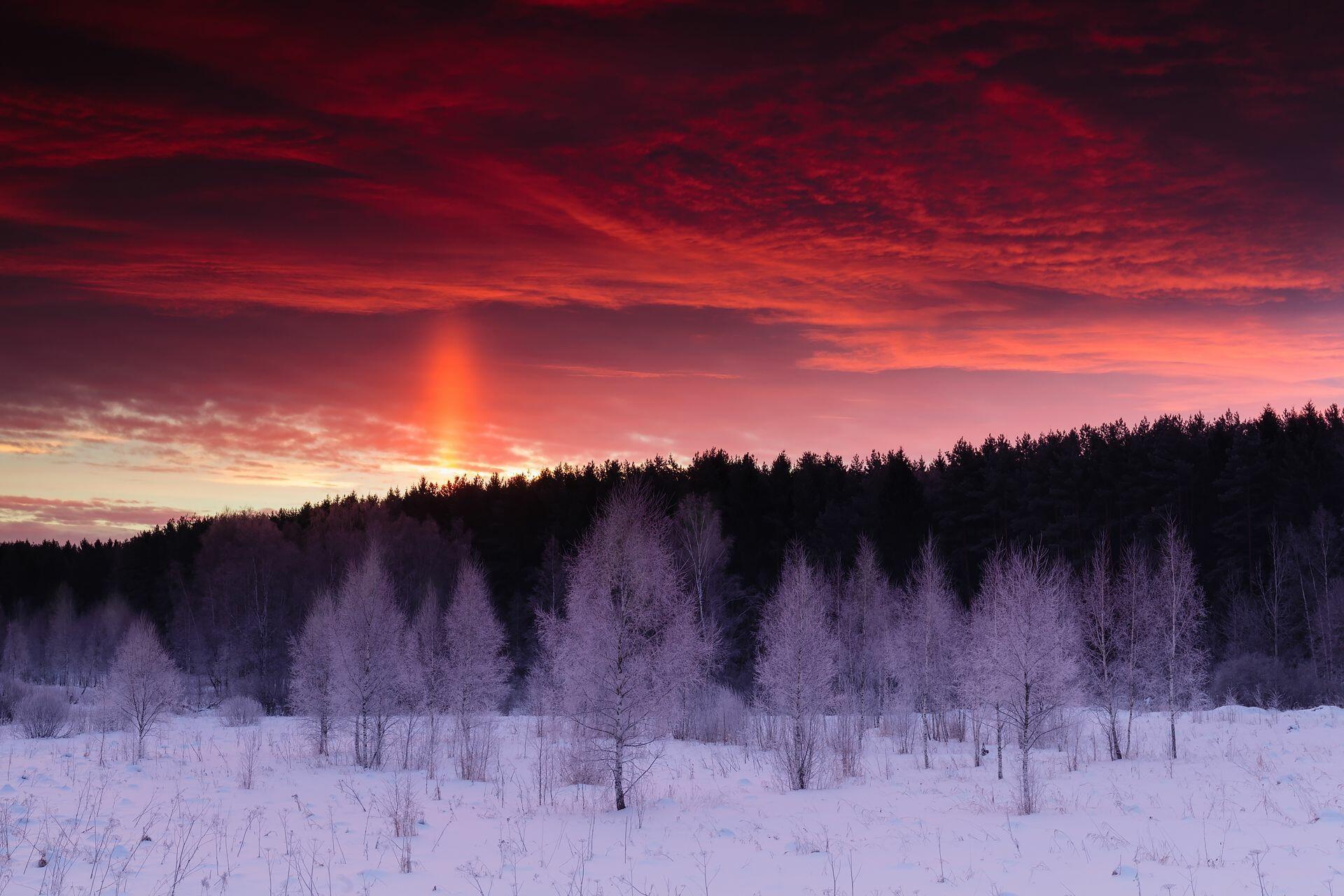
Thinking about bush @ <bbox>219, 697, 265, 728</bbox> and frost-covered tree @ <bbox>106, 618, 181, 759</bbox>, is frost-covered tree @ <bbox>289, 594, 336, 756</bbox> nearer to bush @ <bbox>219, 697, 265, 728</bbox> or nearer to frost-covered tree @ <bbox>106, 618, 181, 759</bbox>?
frost-covered tree @ <bbox>106, 618, 181, 759</bbox>

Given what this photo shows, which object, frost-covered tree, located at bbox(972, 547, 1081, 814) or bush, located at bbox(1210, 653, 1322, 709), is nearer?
frost-covered tree, located at bbox(972, 547, 1081, 814)

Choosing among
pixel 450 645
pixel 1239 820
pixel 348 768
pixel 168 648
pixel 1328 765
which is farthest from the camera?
pixel 168 648

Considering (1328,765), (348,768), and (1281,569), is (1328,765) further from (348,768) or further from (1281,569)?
(1281,569)

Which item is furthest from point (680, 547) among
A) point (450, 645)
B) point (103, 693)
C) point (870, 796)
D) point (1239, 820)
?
point (1239, 820)

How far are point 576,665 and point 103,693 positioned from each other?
30643 millimetres

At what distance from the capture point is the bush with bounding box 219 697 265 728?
5681 cm

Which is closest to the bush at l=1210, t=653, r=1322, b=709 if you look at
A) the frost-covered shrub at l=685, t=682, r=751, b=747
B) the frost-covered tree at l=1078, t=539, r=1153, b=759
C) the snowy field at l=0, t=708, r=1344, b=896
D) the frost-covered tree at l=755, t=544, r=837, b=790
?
the frost-covered tree at l=1078, t=539, r=1153, b=759

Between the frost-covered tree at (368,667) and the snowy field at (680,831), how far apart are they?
10.1 feet

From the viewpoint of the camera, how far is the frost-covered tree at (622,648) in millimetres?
24000

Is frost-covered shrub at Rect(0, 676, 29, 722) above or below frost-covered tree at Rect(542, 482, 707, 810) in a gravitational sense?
below

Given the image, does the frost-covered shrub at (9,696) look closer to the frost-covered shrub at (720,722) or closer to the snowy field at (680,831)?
the snowy field at (680,831)

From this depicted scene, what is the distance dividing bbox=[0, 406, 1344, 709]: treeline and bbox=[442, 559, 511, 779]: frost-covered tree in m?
11.4

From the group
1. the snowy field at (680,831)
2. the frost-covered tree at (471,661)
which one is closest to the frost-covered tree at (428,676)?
the frost-covered tree at (471,661)

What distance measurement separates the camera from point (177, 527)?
11888cm
